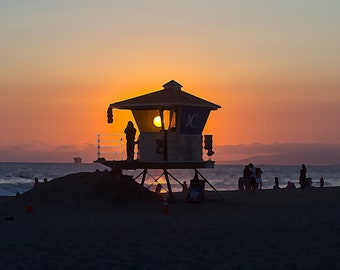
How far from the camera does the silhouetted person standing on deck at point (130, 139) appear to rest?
30562mm

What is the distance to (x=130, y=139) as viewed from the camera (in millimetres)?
30656

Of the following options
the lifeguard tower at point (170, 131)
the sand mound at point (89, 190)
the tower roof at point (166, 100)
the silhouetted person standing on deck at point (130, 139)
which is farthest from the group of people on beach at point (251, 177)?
the silhouetted person standing on deck at point (130, 139)

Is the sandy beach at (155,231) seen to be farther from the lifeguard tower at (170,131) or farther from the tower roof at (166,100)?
the tower roof at (166,100)

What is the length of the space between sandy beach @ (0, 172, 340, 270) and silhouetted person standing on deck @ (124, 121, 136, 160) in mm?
1390

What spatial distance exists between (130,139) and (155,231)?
40.4 feet

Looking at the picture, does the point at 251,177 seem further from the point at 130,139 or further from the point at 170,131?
the point at 130,139

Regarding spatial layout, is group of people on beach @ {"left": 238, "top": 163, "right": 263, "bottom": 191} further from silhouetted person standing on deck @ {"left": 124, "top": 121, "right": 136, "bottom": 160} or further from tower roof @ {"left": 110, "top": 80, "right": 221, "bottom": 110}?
silhouetted person standing on deck @ {"left": 124, "top": 121, "right": 136, "bottom": 160}

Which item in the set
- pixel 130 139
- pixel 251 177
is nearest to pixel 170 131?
pixel 130 139

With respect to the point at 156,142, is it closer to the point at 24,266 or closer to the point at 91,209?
the point at 91,209

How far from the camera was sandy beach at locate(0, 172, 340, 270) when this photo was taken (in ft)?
46.2

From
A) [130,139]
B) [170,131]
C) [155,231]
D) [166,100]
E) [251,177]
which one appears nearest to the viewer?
[155,231]

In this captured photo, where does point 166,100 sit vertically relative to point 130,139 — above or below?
above

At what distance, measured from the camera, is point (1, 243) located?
54.3ft

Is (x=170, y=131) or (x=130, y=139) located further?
(x=130, y=139)
